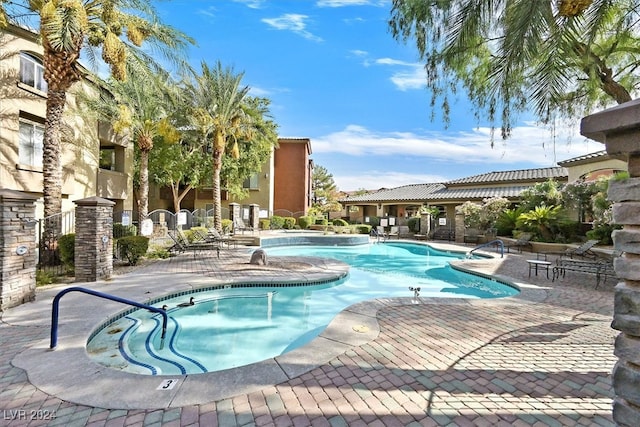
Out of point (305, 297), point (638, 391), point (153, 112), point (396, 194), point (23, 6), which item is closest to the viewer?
point (638, 391)

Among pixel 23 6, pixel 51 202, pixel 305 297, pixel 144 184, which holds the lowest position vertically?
pixel 305 297

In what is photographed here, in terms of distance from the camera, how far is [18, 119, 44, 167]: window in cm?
1307

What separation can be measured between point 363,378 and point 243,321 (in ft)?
13.6

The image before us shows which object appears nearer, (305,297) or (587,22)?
(587,22)

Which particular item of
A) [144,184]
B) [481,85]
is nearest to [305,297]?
[481,85]

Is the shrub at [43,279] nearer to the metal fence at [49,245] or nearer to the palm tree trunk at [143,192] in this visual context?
the metal fence at [49,245]

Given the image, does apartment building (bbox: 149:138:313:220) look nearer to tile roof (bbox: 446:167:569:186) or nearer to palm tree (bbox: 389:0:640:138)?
tile roof (bbox: 446:167:569:186)

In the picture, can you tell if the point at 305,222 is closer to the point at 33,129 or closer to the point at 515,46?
the point at 33,129

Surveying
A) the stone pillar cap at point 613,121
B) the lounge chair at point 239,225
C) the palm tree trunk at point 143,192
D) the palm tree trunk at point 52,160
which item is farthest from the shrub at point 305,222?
the stone pillar cap at point 613,121

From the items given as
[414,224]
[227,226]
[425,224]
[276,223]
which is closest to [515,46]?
[227,226]

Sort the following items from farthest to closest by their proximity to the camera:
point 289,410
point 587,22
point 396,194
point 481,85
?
point 396,194 < point 481,85 < point 587,22 < point 289,410

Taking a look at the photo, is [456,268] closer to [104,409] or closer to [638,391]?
[638,391]

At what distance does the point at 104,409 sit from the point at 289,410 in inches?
72.8

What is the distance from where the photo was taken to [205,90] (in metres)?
18.8
